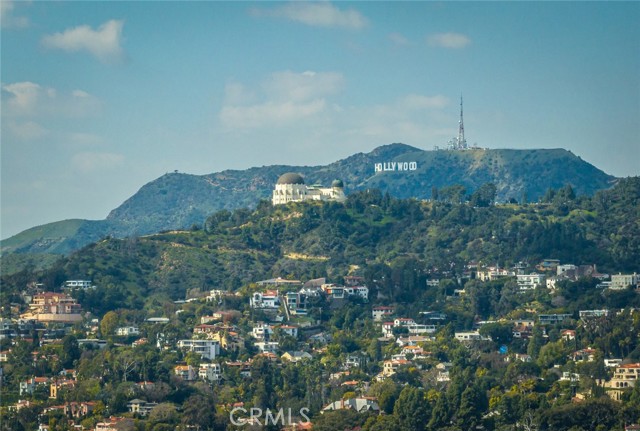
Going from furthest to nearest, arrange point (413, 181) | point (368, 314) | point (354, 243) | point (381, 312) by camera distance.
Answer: point (413, 181)
point (354, 243)
point (381, 312)
point (368, 314)

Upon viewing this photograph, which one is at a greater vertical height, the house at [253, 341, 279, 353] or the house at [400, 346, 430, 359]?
the house at [253, 341, 279, 353]

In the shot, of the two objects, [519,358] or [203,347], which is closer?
[519,358]

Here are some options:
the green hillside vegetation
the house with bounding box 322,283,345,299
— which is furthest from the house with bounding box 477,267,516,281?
the house with bounding box 322,283,345,299

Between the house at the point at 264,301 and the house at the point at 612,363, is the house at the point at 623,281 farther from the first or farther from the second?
the house at the point at 264,301

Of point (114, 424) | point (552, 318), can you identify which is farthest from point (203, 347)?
point (552, 318)

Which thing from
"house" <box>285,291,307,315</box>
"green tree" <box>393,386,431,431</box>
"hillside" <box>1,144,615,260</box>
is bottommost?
"green tree" <box>393,386,431,431</box>

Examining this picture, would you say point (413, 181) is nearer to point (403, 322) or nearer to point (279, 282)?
point (279, 282)

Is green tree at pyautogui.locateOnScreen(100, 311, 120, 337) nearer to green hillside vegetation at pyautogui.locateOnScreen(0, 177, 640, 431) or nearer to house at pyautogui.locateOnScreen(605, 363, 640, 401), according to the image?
green hillside vegetation at pyautogui.locateOnScreen(0, 177, 640, 431)
